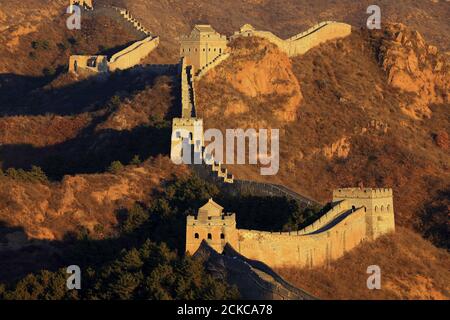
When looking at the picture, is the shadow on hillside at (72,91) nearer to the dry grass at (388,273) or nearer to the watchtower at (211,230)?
the dry grass at (388,273)

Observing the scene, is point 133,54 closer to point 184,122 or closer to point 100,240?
point 184,122

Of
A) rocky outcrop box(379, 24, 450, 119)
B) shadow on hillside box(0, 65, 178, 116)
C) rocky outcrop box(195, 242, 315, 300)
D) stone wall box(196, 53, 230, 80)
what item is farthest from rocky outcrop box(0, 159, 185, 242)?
rocky outcrop box(379, 24, 450, 119)

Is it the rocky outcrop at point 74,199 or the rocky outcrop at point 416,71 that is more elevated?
the rocky outcrop at point 416,71

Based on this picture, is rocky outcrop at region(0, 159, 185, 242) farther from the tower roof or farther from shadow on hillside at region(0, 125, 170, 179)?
the tower roof

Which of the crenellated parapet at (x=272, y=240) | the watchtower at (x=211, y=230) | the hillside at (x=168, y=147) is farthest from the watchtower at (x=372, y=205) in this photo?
the watchtower at (x=211, y=230)

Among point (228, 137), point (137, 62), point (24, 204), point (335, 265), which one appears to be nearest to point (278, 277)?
point (335, 265)

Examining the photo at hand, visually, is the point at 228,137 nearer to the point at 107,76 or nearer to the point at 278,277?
the point at 107,76
